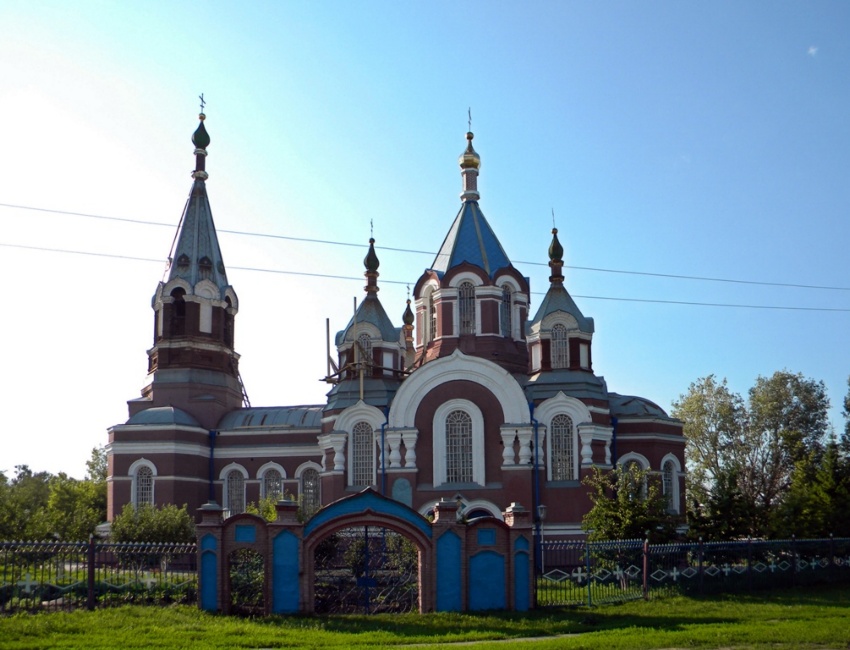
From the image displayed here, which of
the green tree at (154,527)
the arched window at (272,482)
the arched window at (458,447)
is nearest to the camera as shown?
the green tree at (154,527)

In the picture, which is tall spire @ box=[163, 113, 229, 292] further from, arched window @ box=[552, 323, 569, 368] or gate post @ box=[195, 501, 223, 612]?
gate post @ box=[195, 501, 223, 612]

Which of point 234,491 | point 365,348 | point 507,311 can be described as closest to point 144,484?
point 234,491

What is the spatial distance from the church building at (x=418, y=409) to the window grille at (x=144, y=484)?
8 centimetres

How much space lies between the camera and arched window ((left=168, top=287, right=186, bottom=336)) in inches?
1555

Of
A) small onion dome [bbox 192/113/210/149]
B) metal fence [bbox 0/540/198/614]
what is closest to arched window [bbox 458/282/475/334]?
small onion dome [bbox 192/113/210/149]

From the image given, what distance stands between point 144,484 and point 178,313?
22.2 ft

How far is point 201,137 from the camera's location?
1678 inches

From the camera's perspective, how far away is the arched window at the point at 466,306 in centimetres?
3553

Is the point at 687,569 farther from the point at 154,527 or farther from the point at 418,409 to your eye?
the point at 154,527

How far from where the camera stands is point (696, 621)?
17.9 meters

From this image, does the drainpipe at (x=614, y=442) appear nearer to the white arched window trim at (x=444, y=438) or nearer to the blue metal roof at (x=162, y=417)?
the white arched window trim at (x=444, y=438)

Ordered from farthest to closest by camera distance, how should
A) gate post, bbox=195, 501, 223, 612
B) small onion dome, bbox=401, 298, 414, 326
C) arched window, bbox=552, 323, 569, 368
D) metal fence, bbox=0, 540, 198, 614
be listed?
small onion dome, bbox=401, 298, 414, 326 → arched window, bbox=552, 323, 569, 368 → gate post, bbox=195, 501, 223, 612 → metal fence, bbox=0, 540, 198, 614

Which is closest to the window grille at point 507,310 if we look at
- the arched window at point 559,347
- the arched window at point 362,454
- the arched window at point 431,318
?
the arched window at point 559,347

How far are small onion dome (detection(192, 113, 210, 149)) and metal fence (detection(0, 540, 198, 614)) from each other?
2524 centimetres
